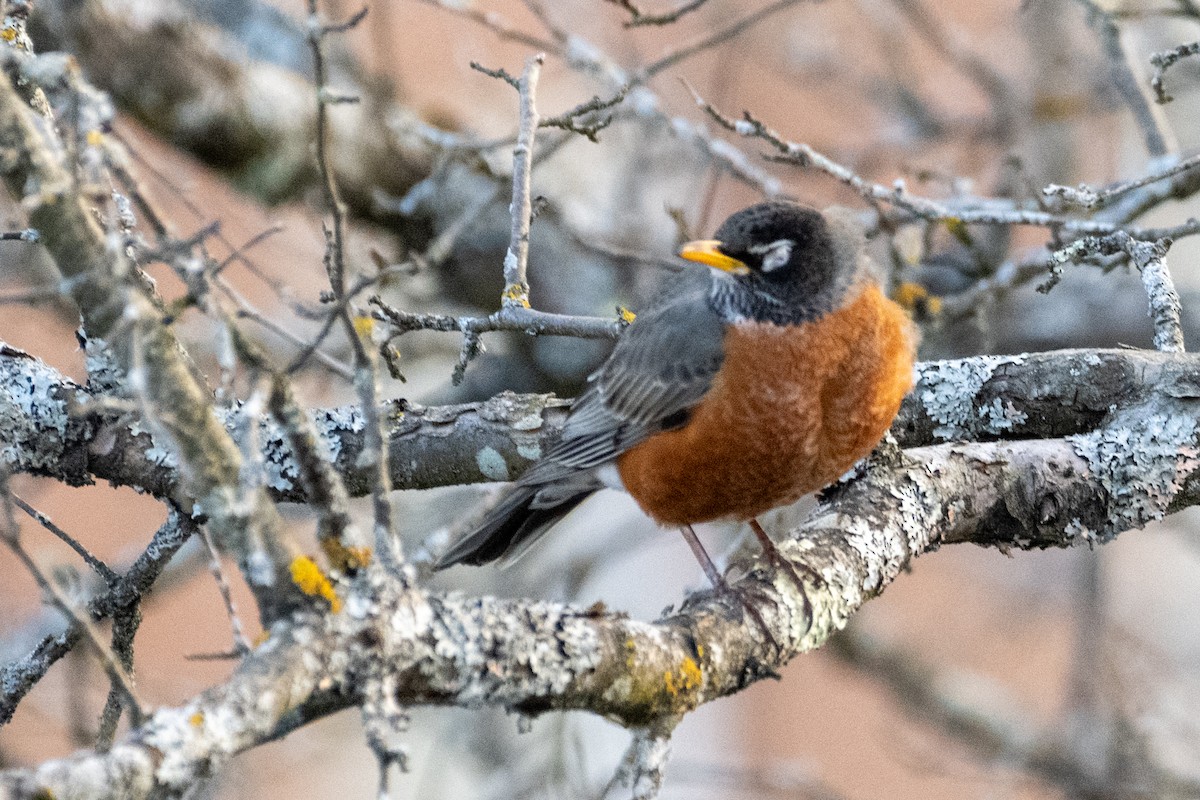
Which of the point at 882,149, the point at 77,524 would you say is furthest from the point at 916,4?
→ the point at 77,524

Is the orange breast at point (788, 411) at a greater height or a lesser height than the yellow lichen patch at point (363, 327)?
greater

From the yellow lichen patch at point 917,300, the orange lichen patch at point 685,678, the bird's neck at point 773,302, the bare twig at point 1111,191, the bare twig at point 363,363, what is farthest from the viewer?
the yellow lichen patch at point 917,300

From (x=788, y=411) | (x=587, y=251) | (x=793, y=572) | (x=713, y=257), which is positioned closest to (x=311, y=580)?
(x=793, y=572)

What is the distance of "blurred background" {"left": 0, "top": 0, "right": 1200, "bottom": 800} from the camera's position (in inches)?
161

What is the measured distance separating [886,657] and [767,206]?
7.82 feet

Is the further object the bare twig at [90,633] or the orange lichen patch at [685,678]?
the orange lichen patch at [685,678]

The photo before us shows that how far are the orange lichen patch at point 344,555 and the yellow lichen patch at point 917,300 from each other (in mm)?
2686

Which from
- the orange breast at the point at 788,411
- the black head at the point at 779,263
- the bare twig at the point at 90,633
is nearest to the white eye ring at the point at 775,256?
the black head at the point at 779,263

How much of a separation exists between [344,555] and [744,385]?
55.8 inches

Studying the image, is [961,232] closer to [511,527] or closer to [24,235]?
[511,527]

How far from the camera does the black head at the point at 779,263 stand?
2.84 m

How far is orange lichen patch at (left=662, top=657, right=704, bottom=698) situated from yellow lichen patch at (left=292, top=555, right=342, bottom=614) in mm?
650

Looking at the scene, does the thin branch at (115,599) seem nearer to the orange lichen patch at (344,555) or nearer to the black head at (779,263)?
the orange lichen patch at (344,555)

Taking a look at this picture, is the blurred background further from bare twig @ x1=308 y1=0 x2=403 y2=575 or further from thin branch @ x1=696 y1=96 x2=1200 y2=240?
bare twig @ x1=308 y1=0 x2=403 y2=575
